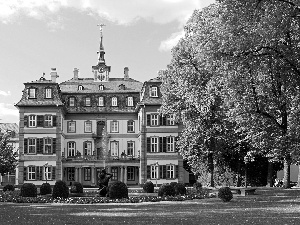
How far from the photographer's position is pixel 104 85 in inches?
2552

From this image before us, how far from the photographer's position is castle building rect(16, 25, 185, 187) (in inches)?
2192

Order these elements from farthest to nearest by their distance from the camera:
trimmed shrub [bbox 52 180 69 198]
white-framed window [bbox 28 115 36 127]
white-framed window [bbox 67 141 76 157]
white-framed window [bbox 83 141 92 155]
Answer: white-framed window [bbox 83 141 92 155] < white-framed window [bbox 67 141 76 157] < white-framed window [bbox 28 115 36 127] < trimmed shrub [bbox 52 180 69 198]

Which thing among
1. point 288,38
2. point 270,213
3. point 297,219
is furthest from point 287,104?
point 297,219

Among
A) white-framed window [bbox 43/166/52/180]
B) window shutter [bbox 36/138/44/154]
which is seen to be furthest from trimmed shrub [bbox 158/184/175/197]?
window shutter [bbox 36/138/44/154]

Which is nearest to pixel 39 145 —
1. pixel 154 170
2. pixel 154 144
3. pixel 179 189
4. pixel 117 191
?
pixel 154 144

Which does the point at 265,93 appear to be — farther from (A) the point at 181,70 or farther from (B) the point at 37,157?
(B) the point at 37,157

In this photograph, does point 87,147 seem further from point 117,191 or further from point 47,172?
point 117,191

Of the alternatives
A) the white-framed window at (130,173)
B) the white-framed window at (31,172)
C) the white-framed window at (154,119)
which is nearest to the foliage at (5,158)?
the white-framed window at (31,172)

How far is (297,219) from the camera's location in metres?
16.7

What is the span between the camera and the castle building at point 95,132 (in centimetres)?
5569

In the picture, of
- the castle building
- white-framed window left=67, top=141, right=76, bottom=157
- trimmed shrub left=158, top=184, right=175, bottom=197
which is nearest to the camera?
trimmed shrub left=158, top=184, right=175, bottom=197

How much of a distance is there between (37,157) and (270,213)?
41.2 meters

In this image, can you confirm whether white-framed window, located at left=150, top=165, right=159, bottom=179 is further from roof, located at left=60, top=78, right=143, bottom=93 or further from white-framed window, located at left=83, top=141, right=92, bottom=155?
roof, located at left=60, top=78, right=143, bottom=93

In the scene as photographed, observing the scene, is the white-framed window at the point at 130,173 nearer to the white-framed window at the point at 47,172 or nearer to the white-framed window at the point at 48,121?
the white-framed window at the point at 47,172
